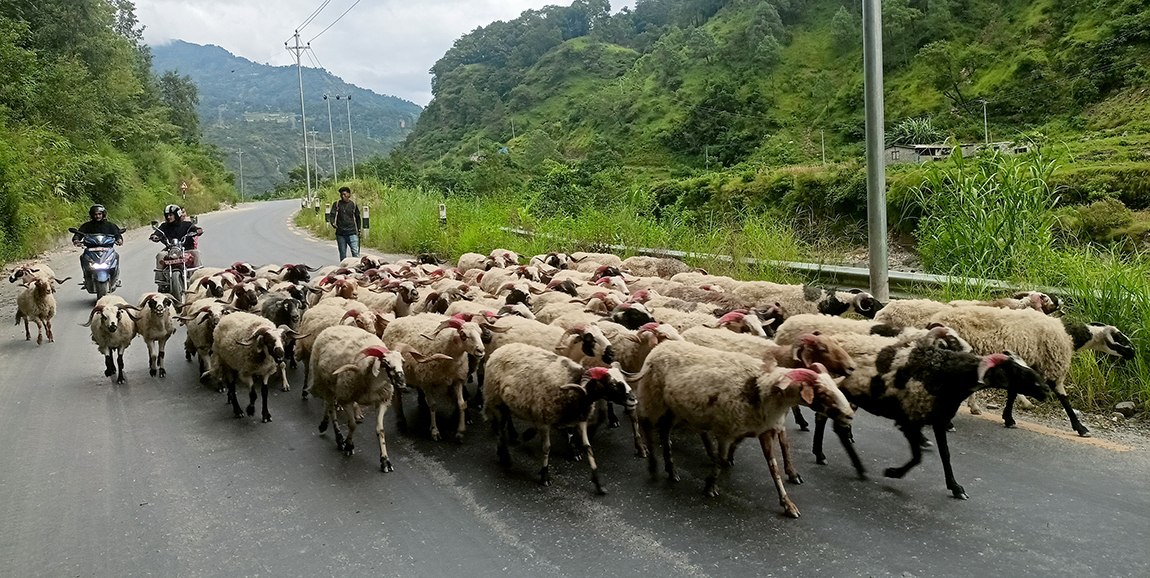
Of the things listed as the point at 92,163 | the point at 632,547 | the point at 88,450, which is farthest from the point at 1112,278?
the point at 92,163

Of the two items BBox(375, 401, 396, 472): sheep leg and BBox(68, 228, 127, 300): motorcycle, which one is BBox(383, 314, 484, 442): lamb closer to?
BBox(375, 401, 396, 472): sheep leg

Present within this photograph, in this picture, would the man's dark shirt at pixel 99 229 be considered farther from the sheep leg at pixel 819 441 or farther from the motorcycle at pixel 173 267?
the sheep leg at pixel 819 441

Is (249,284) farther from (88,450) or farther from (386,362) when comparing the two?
(386,362)

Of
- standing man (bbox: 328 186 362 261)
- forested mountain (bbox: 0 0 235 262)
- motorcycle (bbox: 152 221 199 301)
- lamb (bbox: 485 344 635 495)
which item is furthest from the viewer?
forested mountain (bbox: 0 0 235 262)

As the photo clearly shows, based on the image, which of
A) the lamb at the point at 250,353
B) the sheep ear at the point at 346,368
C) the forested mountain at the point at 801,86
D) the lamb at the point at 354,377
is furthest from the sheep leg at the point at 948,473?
the forested mountain at the point at 801,86

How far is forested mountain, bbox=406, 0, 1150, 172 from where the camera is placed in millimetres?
36406

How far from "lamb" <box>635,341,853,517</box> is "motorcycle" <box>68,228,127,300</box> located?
11677mm

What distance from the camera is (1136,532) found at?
13.9 ft

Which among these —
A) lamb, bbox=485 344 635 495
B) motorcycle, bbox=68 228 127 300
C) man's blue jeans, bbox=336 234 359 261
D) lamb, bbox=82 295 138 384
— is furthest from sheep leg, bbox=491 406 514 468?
man's blue jeans, bbox=336 234 359 261

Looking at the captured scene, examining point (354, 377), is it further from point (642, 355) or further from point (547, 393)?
point (642, 355)

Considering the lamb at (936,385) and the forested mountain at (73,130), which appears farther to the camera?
the forested mountain at (73,130)

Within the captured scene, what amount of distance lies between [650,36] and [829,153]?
166 feet

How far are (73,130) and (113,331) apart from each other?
29677 mm

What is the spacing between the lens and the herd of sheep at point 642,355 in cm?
509
